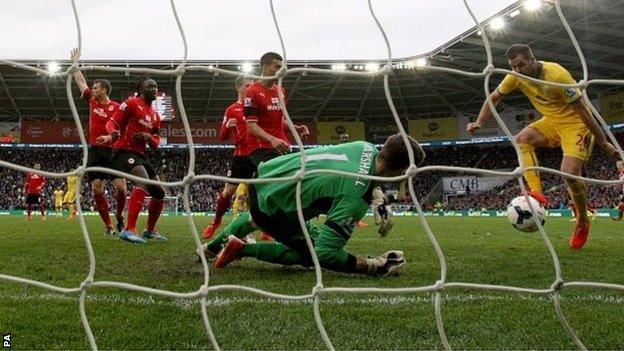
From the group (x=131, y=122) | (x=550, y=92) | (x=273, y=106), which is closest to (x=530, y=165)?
(x=550, y=92)

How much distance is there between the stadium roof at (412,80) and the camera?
2020 cm

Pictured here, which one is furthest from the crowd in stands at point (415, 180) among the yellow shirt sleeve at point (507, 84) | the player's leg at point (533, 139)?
the yellow shirt sleeve at point (507, 84)

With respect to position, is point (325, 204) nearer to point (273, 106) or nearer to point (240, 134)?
point (273, 106)

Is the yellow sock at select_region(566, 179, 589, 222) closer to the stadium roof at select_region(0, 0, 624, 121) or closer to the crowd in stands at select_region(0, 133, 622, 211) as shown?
the stadium roof at select_region(0, 0, 624, 121)

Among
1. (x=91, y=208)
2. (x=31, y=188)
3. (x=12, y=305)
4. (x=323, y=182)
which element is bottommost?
(x=91, y=208)

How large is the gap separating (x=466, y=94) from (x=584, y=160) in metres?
23.7

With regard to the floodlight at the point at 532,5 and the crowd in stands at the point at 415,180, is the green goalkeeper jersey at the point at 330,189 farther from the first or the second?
the crowd in stands at the point at 415,180

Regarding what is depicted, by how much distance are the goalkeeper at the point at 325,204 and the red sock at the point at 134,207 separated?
7.66 feet

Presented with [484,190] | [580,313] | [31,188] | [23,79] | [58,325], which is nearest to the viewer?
[58,325]

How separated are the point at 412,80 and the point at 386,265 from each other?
23030 mm

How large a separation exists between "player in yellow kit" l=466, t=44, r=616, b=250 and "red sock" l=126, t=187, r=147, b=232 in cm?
352

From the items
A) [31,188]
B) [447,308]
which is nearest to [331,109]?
[31,188]

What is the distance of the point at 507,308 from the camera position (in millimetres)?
2779

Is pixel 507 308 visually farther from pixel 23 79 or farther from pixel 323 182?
pixel 23 79
